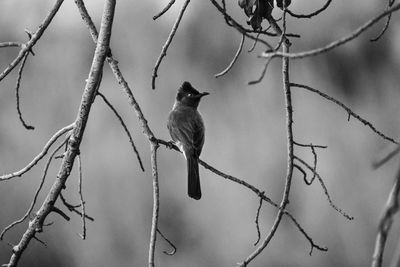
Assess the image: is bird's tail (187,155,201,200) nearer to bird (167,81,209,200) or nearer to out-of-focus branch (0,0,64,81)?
bird (167,81,209,200)

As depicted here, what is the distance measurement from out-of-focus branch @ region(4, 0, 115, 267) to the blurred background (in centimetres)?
1539

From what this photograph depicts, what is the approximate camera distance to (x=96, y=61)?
263 centimetres

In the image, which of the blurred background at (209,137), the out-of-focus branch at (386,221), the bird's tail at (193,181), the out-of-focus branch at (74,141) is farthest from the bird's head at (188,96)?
the blurred background at (209,137)

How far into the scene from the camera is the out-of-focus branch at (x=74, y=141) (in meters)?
2.39

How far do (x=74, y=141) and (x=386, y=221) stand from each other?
4.60ft

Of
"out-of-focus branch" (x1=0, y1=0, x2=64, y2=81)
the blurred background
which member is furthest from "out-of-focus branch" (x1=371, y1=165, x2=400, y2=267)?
the blurred background

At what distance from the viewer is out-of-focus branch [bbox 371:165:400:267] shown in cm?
128

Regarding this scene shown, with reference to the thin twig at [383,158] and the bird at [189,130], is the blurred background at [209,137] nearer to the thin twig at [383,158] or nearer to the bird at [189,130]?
the bird at [189,130]

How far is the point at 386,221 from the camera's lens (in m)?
1.28

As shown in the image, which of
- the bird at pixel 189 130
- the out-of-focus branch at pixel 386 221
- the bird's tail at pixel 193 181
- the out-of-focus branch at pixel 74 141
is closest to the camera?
the out-of-focus branch at pixel 386 221

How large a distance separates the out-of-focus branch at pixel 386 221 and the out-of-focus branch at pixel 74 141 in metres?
1.28

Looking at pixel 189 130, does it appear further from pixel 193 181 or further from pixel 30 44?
pixel 30 44

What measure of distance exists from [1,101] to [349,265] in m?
9.28

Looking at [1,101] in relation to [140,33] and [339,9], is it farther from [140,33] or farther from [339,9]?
[339,9]
